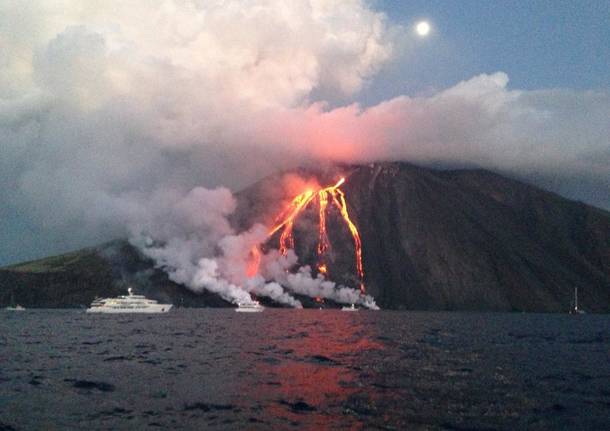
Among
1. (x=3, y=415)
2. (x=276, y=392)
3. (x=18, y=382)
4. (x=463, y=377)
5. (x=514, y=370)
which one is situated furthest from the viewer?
(x=514, y=370)

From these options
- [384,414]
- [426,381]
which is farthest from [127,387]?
[426,381]

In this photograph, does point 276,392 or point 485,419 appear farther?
point 276,392

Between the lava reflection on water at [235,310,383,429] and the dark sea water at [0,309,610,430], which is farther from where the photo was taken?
the lava reflection on water at [235,310,383,429]

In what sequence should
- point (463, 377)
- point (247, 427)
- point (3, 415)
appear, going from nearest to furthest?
1. point (247, 427)
2. point (3, 415)
3. point (463, 377)

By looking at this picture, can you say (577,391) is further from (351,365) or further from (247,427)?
(247,427)

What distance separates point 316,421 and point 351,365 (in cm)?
2649

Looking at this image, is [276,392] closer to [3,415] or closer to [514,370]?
[3,415]

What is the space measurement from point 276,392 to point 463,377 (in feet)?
63.7

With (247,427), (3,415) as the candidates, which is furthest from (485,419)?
(3,415)

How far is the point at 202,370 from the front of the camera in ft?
186

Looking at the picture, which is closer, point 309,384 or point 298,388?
point 298,388

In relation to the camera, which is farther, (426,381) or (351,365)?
(351,365)

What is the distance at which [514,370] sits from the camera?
61344 mm

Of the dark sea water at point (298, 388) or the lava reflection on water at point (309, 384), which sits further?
the lava reflection on water at point (309, 384)
